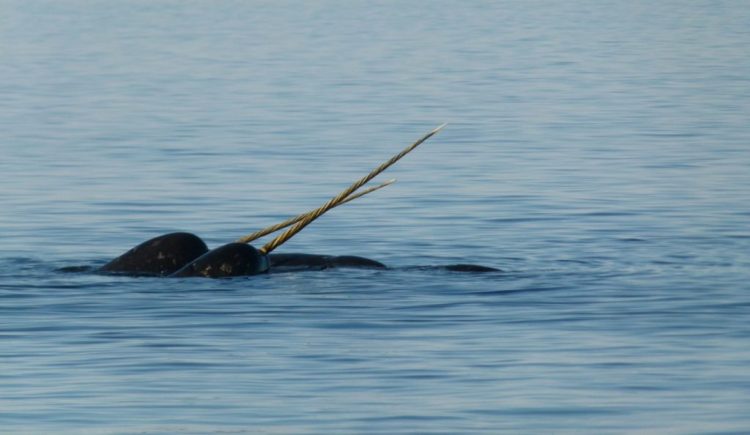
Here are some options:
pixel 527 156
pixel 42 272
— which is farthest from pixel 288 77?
pixel 42 272

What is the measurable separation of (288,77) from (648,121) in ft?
46.5

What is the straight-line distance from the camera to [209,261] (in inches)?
698

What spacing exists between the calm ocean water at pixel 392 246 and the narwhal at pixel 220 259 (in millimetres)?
217

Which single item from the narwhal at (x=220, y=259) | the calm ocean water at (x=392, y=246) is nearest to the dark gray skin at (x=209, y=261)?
the narwhal at (x=220, y=259)

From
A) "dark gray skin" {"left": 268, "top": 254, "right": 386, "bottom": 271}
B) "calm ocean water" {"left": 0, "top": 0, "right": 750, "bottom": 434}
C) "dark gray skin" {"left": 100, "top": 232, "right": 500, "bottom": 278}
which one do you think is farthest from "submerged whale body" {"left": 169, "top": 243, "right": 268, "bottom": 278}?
"dark gray skin" {"left": 268, "top": 254, "right": 386, "bottom": 271}

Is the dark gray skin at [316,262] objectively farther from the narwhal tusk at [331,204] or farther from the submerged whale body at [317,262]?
the narwhal tusk at [331,204]

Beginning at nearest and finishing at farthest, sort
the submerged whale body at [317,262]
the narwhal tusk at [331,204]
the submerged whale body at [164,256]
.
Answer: the narwhal tusk at [331,204] → the submerged whale body at [164,256] → the submerged whale body at [317,262]

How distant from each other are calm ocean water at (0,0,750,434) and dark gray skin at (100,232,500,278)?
0.67 feet

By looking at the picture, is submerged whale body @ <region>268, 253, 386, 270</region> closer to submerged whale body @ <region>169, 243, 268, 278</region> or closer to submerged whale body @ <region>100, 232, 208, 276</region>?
submerged whale body @ <region>169, 243, 268, 278</region>

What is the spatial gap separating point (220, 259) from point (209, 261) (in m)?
0.10

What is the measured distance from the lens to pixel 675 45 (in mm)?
56906

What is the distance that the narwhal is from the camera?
58.1 feet

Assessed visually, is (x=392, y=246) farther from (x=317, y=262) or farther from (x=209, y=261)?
(x=209, y=261)

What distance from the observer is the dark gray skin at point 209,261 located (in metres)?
17.7
